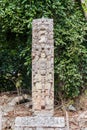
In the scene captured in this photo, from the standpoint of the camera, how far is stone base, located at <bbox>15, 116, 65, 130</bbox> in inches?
223

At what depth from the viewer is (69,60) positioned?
7.00 m

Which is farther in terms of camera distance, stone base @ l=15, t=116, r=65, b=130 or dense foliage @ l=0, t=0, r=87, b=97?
dense foliage @ l=0, t=0, r=87, b=97

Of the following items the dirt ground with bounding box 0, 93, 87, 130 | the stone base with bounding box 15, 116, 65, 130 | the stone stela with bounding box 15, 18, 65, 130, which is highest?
the stone stela with bounding box 15, 18, 65, 130

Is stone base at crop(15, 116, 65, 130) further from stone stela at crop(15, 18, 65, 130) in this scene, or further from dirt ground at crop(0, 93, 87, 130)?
dirt ground at crop(0, 93, 87, 130)

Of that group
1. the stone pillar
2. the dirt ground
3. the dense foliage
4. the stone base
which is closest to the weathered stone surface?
the stone base

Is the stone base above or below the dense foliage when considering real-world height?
below

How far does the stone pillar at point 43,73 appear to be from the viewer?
230 inches

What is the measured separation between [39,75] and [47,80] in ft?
0.49

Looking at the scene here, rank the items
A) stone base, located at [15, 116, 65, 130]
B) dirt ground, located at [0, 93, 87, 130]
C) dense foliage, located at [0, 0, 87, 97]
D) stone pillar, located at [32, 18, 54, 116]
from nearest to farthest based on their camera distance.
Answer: stone base, located at [15, 116, 65, 130], stone pillar, located at [32, 18, 54, 116], dirt ground, located at [0, 93, 87, 130], dense foliage, located at [0, 0, 87, 97]

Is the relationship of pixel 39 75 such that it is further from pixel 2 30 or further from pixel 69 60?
pixel 2 30

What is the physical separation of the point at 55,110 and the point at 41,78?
1.42 meters

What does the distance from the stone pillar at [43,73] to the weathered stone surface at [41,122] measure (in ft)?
0.38

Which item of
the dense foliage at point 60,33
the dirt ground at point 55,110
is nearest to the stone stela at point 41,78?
the dirt ground at point 55,110

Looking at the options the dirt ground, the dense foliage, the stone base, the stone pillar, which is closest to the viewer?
the stone base
